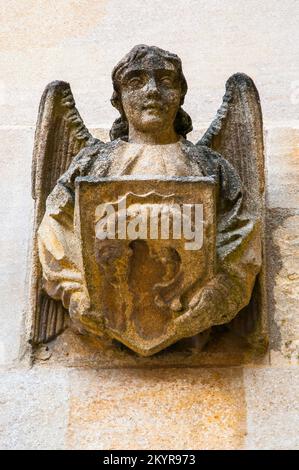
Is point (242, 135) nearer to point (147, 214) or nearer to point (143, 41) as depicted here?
point (147, 214)

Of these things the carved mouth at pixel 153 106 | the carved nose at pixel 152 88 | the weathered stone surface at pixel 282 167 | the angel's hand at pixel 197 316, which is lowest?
the angel's hand at pixel 197 316

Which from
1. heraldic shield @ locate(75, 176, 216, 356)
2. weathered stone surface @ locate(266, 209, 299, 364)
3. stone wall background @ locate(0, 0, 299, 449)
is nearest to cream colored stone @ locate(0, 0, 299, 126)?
stone wall background @ locate(0, 0, 299, 449)

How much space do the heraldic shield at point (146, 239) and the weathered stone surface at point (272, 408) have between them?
14.0 inches

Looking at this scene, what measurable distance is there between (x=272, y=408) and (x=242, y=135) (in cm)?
95

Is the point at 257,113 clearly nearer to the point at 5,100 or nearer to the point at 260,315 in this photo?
the point at 260,315

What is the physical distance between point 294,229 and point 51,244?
0.89m

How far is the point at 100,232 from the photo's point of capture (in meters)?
3.12

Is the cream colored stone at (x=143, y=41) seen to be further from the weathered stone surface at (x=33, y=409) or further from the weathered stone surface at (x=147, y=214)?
the weathered stone surface at (x=33, y=409)

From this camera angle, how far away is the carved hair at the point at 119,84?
351 centimetres

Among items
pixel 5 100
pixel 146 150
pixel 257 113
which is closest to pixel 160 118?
pixel 146 150

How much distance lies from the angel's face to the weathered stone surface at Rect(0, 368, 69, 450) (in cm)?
84

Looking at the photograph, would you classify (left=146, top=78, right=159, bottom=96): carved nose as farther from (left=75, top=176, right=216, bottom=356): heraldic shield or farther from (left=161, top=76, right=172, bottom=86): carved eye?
(left=75, top=176, right=216, bottom=356): heraldic shield

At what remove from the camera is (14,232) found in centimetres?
388

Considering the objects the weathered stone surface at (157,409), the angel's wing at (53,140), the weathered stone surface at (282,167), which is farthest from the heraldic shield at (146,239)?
the weathered stone surface at (282,167)
